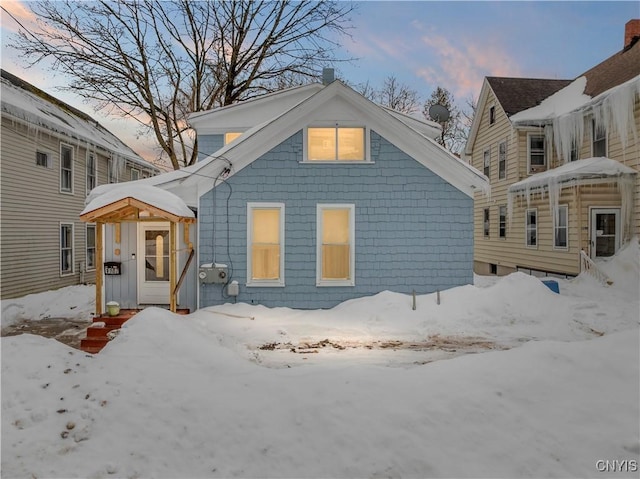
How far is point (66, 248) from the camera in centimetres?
1441

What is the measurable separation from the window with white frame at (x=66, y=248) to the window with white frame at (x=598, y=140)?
20.0m

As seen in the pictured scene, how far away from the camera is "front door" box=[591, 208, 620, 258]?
1284cm

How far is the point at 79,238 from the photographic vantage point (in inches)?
599

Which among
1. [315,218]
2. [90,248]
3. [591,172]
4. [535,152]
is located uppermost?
[535,152]

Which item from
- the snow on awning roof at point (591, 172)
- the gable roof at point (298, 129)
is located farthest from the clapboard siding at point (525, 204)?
the gable roof at point (298, 129)

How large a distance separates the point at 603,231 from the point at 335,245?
992 centimetres

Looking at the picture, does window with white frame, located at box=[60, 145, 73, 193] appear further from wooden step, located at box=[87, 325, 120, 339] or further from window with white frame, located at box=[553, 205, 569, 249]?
window with white frame, located at box=[553, 205, 569, 249]

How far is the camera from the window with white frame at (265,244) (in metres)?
9.22

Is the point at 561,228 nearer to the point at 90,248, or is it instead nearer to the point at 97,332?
the point at 97,332

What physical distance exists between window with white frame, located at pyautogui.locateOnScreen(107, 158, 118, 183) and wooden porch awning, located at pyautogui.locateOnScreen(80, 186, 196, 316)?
10671 mm

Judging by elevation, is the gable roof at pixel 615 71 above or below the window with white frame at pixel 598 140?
above

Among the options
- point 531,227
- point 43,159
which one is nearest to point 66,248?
point 43,159

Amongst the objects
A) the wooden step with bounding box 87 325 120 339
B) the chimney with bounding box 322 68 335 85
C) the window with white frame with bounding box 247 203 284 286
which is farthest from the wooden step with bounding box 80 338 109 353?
the chimney with bounding box 322 68 335 85

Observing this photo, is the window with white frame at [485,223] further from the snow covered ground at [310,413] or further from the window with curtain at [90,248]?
the window with curtain at [90,248]
